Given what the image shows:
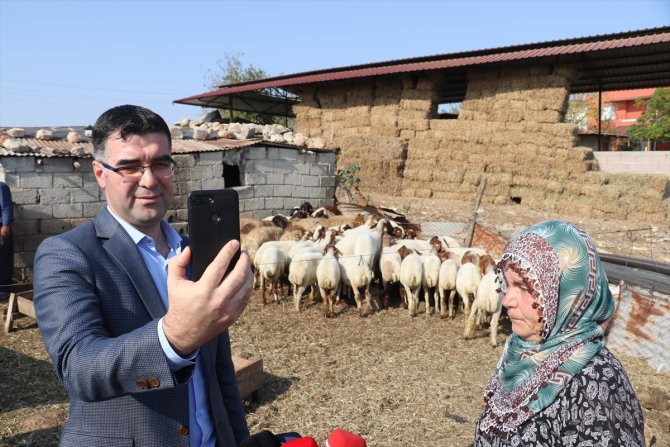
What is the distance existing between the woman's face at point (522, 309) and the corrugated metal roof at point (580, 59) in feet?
41.2

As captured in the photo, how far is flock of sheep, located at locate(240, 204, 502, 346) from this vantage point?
24.6ft

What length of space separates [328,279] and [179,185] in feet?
15.1

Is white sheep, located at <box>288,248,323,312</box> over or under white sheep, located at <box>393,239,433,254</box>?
under

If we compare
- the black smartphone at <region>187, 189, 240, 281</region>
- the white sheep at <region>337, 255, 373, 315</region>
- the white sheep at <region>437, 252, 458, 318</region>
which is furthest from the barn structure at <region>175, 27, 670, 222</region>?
the black smartphone at <region>187, 189, 240, 281</region>

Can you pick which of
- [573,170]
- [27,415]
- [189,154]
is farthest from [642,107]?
[27,415]

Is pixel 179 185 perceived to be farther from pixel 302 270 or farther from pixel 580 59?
pixel 580 59

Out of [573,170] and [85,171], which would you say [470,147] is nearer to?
[573,170]

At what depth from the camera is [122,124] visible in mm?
1583

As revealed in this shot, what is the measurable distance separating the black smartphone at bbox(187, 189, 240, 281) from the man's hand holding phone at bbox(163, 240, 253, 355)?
0.51ft

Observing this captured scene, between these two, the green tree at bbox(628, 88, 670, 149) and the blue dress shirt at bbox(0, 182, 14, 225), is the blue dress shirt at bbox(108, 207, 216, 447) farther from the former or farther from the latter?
the green tree at bbox(628, 88, 670, 149)

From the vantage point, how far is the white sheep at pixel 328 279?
7.88m

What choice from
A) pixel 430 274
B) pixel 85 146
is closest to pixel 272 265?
pixel 430 274

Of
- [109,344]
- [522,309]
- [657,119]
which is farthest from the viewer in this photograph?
[657,119]

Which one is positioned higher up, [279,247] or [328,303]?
[279,247]
